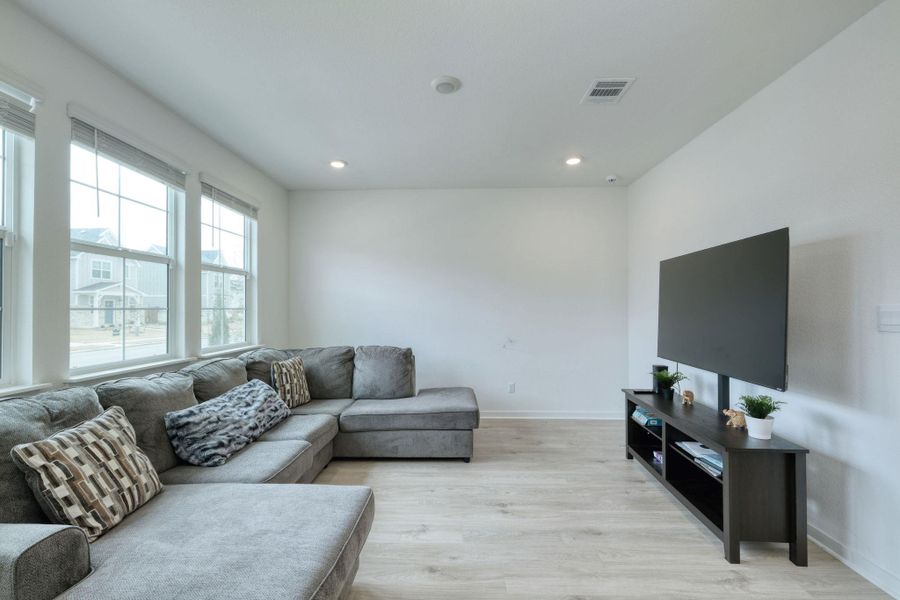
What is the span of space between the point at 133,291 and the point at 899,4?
425 cm

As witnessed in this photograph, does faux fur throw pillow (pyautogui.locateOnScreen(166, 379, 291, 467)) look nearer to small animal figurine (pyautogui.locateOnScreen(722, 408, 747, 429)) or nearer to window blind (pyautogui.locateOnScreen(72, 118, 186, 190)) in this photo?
window blind (pyautogui.locateOnScreen(72, 118, 186, 190))

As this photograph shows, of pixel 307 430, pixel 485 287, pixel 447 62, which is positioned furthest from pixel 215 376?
pixel 485 287

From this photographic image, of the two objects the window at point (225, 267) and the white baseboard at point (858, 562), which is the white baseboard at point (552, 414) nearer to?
the white baseboard at point (858, 562)

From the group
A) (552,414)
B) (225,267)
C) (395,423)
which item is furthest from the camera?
(552,414)

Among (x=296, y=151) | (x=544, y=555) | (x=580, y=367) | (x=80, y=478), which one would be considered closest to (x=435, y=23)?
(x=296, y=151)

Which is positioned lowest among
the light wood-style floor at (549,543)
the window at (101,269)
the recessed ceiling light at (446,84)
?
the light wood-style floor at (549,543)

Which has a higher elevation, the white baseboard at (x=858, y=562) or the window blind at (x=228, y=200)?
the window blind at (x=228, y=200)

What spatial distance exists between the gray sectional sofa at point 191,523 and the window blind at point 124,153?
131cm

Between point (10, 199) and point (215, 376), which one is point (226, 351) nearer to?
point (215, 376)

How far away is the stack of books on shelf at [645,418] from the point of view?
2.79m

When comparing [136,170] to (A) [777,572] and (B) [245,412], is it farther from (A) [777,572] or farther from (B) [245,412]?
(A) [777,572]

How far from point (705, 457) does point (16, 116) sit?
390 centimetres

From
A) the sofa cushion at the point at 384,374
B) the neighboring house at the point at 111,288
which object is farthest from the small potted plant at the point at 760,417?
the neighboring house at the point at 111,288

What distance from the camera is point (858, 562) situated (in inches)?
70.3
